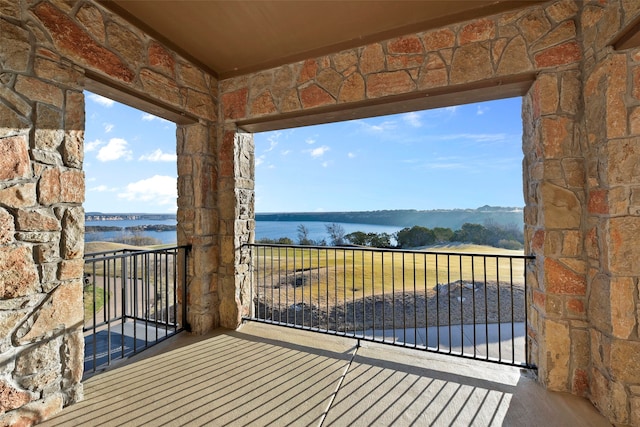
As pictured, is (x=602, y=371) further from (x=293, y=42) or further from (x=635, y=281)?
(x=293, y=42)

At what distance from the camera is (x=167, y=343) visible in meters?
2.55

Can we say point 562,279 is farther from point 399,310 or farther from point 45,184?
point 45,184

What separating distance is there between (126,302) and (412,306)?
12.8 feet

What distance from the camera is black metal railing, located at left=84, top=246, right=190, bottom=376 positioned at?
216 cm

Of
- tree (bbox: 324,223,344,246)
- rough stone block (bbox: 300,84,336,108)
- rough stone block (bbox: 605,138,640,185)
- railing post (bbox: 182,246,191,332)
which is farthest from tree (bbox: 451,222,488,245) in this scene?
railing post (bbox: 182,246,191,332)

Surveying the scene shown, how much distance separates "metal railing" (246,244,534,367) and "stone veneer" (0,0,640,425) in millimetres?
403

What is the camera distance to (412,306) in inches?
165

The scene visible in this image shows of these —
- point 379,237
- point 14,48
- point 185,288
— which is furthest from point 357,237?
point 14,48

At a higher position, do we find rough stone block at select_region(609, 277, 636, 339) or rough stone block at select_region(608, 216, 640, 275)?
rough stone block at select_region(608, 216, 640, 275)

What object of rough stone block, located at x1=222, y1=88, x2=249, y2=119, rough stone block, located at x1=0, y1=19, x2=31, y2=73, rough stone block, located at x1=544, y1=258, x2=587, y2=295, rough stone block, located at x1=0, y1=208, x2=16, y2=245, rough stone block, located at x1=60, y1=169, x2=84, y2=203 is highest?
rough stone block, located at x1=222, y1=88, x2=249, y2=119

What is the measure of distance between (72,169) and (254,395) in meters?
1.98

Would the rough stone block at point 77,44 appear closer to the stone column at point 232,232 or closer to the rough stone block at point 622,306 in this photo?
the stone column at point 232,232

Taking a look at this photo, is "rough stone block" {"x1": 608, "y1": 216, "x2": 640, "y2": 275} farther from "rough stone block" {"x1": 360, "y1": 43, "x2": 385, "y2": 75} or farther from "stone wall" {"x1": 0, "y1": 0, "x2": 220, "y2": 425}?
"stone wall" {"x1": 0, "y1": 0, "x2": 220, "y2": 425}

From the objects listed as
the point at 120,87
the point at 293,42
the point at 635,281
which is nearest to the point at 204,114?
the point at 120,87
